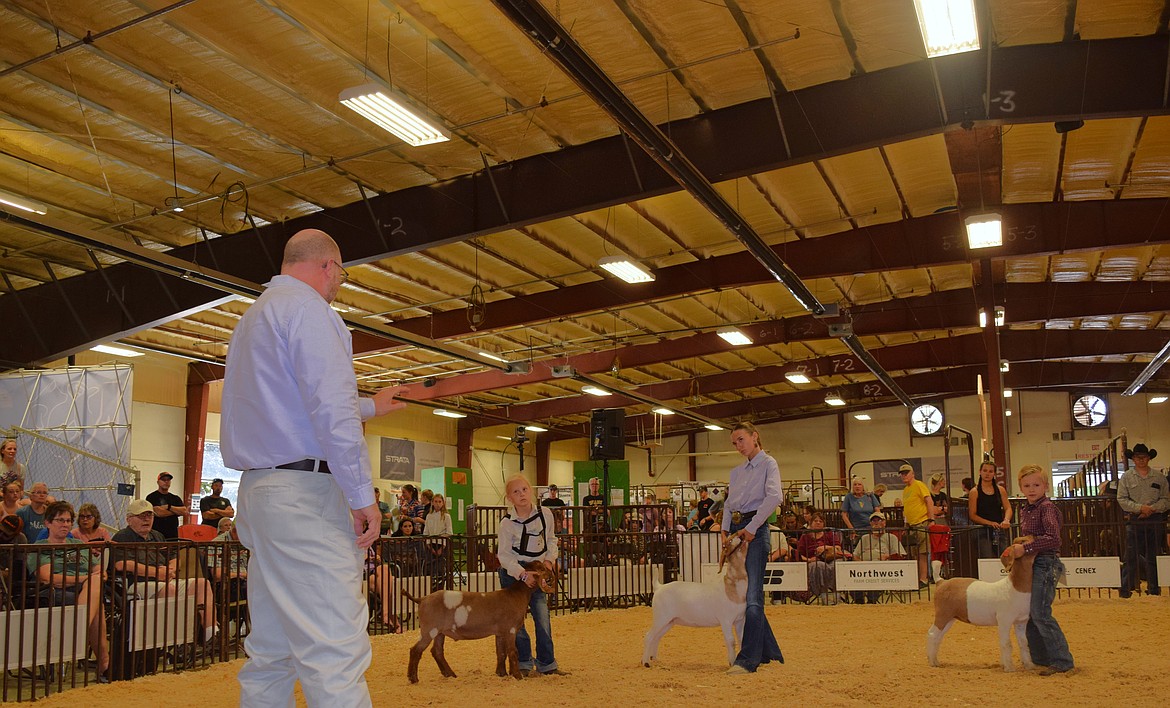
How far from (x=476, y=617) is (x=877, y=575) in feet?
24.4

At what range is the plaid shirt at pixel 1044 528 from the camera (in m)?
6.11

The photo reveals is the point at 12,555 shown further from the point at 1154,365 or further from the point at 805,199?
the point at 1154,365

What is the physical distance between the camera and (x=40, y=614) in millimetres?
6824

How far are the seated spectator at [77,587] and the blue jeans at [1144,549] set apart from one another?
37.2 feet

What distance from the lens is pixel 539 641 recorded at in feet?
22.2

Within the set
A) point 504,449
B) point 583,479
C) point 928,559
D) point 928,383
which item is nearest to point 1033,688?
point 928,559

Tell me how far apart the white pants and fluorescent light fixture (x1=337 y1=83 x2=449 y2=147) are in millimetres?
5476

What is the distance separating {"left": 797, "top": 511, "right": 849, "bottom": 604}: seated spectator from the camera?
43.3ft

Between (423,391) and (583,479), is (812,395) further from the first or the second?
(423,391)

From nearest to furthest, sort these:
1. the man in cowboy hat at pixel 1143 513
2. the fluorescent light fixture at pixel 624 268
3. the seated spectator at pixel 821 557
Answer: the man in cowboy hat at pixel 1143 513
the fluorescent light fixture at pixel 624 268
the seated spectator at pixel 821 557

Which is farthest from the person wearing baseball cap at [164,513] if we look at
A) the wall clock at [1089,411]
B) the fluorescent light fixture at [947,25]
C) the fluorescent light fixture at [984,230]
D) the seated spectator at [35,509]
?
the wall clock at [1089,411]

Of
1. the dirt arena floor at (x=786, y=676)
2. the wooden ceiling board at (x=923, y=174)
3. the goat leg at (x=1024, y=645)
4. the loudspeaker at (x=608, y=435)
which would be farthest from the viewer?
the loudspeaker at (x=608, y=435)

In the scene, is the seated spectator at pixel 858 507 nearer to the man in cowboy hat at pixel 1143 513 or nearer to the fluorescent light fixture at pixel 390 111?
the man in cowboy hat at pixel 1143 513

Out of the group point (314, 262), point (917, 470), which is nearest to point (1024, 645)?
point (314, 262)
